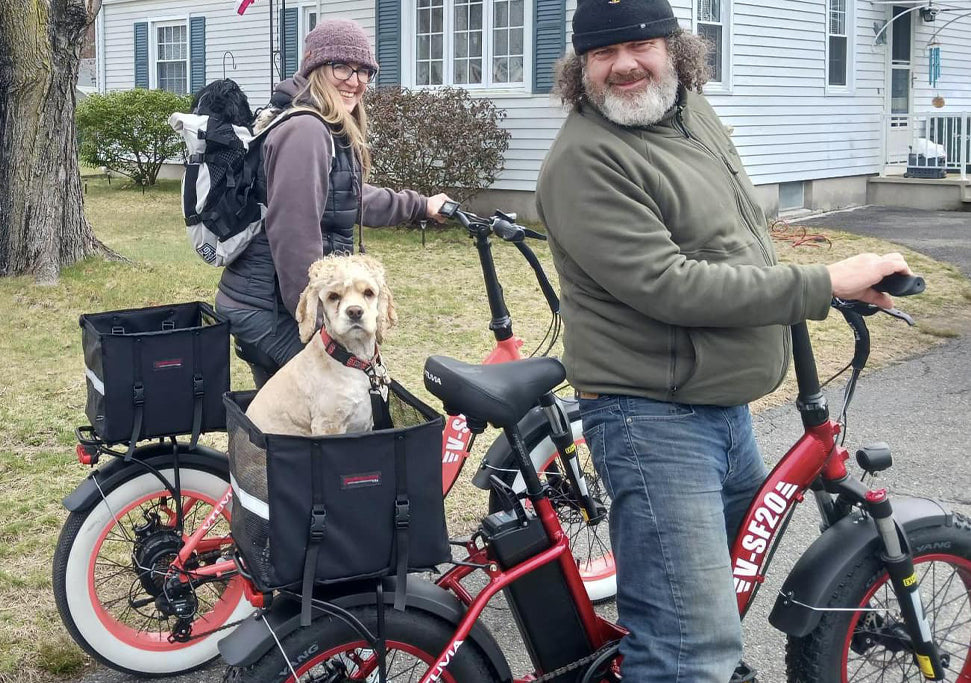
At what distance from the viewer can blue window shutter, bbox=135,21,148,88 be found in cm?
2245

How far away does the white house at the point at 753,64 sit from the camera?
48.7 feet

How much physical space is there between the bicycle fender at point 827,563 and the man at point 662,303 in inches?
9.8

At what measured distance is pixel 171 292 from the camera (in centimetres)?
997

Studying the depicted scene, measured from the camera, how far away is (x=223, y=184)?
3.62 meters

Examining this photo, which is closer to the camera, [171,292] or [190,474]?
[190,474]

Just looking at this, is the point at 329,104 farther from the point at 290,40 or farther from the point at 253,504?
the point at 290,40

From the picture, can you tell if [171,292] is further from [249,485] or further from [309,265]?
[249,485]

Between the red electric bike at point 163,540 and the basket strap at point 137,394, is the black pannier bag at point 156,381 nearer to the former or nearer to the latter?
the basket strap at point 137,394

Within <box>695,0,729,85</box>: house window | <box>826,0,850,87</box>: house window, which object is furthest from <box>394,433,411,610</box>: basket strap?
<box>826,0,850,87</box>: house window

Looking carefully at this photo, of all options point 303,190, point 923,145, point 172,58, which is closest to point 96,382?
point 303,190

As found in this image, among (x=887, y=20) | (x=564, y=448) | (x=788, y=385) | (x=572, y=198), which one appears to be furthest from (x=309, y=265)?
(x=887, y=20)

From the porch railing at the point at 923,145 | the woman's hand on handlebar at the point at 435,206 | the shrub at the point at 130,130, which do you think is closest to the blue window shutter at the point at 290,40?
the shrub at the point at 130,130

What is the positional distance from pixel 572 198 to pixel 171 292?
8.08 meters

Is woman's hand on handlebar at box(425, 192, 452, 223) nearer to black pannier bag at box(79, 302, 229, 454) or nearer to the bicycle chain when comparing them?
black pannier bag at box(79, 302, 229, 454)
